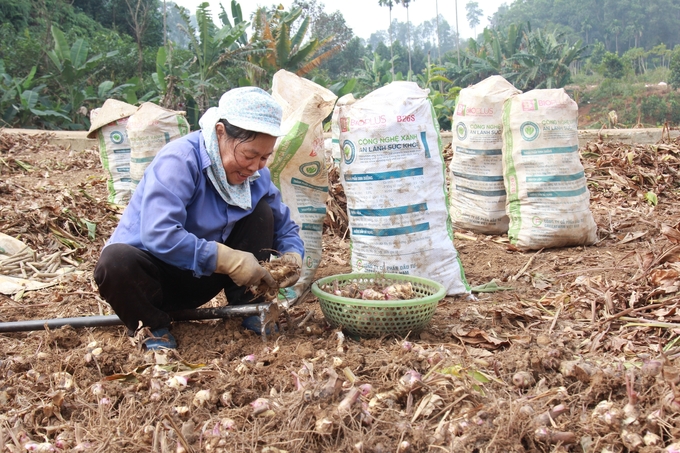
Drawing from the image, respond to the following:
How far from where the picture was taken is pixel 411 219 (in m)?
3.11

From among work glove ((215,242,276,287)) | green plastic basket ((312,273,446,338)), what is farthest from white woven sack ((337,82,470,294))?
work glove ((215,242,276,287))

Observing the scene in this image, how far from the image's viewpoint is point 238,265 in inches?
88.1

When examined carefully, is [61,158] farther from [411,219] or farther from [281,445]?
[281,445]

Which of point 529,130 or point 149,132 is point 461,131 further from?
point 149,132

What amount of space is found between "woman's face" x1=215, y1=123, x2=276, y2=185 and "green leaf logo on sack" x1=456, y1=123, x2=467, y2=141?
7.44ft

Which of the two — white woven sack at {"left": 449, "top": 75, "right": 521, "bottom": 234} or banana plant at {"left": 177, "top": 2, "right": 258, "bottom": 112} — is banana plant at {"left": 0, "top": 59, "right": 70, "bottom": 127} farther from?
white woven sack at {"left": 449, "top": 75, "right": 521, "bottom": 234}

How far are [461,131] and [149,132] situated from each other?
226 cm

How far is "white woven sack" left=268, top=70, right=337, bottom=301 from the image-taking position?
3018 millimetres

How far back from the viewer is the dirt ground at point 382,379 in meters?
1.67

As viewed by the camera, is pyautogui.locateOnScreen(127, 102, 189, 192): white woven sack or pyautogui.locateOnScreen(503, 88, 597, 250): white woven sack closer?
pyautogui.locateOnScreen(503, 88, 597, 250): white woven sack

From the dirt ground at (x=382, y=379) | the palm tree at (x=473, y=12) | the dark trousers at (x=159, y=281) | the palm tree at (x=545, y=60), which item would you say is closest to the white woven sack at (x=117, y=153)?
the dirt ground at (x=382, y=379)

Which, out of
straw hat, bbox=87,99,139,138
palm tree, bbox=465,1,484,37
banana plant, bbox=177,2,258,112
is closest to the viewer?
straw hat, bbox=87,99,139,138

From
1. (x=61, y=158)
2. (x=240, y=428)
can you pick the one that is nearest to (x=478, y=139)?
(x=240, y=428)

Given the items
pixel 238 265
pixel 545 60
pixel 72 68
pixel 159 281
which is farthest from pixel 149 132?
pixel 545 60
